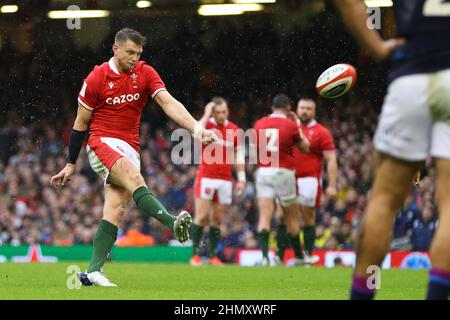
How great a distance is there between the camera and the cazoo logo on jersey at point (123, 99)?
8.54m

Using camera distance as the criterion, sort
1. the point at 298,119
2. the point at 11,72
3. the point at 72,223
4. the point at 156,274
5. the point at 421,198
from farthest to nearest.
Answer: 1. the point at 11,72
2. the point at 72,223
3. the point at 421,198
4. the point at 298,119
5. the point at 156,274

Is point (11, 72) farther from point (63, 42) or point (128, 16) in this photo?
point (128, 16)

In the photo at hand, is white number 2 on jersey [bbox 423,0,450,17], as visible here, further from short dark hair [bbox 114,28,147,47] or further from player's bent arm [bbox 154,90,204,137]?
short dark hair [bbox 114,28,147,47]

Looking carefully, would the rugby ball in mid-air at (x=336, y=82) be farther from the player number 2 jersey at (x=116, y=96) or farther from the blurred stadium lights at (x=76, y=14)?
the blurred stadium lights at (x=76, y=14)

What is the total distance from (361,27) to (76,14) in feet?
59.9

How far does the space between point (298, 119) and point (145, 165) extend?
28.7 ft

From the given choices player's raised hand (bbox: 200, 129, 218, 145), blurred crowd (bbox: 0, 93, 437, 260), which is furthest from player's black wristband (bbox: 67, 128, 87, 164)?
blurred crowd (bbox: 0, 93, 437, 260)

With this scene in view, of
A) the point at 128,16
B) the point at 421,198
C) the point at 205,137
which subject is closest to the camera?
the point at 205,137

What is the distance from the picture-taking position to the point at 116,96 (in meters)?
8.55

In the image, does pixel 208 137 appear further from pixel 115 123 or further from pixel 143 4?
pixel 143 4

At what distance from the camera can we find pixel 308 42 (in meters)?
23.3

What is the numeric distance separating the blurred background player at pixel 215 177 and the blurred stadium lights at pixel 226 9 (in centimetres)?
790

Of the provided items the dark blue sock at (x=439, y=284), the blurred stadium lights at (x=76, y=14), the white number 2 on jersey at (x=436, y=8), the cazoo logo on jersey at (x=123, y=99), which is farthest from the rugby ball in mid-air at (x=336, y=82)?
the blurred stadium lights at (x=76, y=14)

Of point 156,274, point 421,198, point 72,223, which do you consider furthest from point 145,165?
point 156,274
